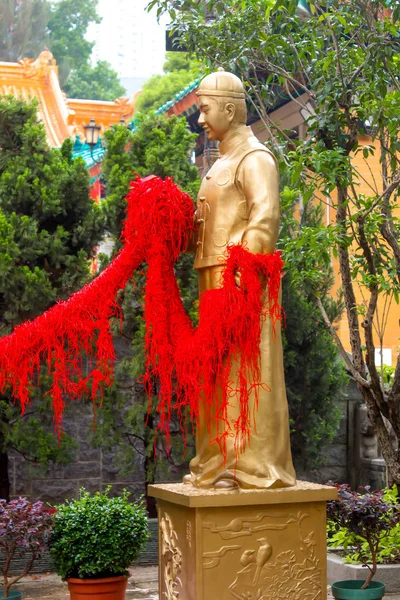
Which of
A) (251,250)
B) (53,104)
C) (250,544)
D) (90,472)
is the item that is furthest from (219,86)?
(53,104)

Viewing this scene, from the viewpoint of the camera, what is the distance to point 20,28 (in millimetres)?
28688

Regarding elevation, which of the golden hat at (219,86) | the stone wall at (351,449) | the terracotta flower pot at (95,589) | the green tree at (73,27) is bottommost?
the terracotta flower pot at (95,589)

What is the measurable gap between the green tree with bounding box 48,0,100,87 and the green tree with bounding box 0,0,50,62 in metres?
1.30

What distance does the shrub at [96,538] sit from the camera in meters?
6.35

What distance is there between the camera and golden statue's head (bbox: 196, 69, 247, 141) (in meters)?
5.07

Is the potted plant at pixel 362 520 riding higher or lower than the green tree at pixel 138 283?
lower

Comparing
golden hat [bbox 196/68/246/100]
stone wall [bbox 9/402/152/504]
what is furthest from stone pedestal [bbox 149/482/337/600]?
stone wall [bbox 9/402/152/504]

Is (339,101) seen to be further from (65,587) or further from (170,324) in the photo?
(65,587)

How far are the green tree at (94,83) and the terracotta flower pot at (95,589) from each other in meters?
24.7

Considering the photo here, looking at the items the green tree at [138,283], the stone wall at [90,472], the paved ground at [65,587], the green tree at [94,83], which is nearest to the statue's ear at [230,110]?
the green tree at [138,283]

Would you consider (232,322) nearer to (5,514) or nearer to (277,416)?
(277,416)

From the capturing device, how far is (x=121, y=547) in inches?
256

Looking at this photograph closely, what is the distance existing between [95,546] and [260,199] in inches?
109

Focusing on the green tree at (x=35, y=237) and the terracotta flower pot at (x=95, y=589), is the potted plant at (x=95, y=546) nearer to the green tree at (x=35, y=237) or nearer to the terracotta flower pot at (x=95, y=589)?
the terracotta flower pot at (x=95, y=589)
